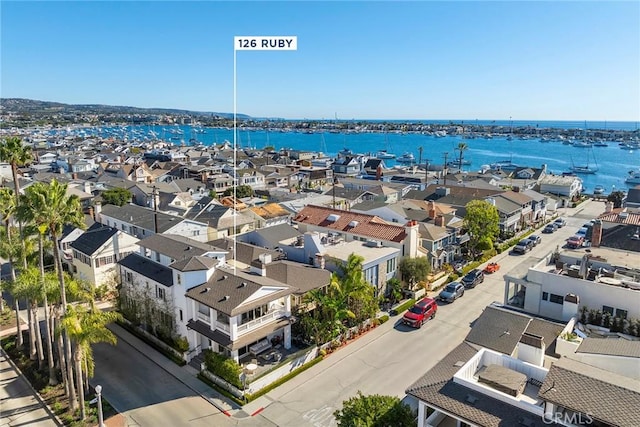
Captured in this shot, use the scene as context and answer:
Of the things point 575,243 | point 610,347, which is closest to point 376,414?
point 610,347

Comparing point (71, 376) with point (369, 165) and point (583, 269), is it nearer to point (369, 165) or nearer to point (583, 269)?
point (583, 269)

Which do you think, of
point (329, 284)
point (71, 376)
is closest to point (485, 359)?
point (329, 284)

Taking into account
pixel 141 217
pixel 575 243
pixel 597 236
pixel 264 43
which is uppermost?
pixel 264 43

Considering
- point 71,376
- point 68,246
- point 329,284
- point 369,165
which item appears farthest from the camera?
point 369,165

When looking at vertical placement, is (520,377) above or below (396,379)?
above

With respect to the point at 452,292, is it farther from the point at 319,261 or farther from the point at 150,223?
the point at 150,223

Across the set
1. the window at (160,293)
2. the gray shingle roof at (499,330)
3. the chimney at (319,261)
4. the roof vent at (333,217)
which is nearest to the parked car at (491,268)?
the roof vent at (333,217)

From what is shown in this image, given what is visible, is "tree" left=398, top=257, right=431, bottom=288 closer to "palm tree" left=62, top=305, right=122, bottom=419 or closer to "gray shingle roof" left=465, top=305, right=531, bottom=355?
"gray shingle roof" left=465, top=305, right=531, bottom=355
